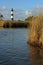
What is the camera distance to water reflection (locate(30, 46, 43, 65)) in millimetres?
15203

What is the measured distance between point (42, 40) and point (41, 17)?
2.16 metres

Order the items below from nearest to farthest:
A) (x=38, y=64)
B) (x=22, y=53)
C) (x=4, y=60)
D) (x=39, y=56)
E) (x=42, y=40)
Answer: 1. (x=38, y=64)
2. (x=4, y=60)
3. (x=39, y=56)
4. (x=22, y=53)
5. (x=42, y=40)

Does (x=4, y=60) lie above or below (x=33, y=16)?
below

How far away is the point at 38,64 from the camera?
14.6 metres

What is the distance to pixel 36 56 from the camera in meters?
17.1

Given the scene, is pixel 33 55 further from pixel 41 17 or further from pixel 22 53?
pixel 41 17

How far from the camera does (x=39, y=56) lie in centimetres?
1706

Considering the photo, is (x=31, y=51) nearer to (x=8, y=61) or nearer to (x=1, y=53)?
(x=1, y=53)

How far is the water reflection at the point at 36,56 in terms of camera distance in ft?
49.9

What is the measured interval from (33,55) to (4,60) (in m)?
2.66

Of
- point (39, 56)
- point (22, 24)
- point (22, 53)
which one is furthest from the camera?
point (22, 24)

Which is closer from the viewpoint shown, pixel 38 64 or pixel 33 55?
pixel 38 64

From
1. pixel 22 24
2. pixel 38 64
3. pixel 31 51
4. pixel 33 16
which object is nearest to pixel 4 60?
pixel 38 64

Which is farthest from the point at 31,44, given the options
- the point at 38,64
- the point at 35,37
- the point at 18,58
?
the point at 38,64
